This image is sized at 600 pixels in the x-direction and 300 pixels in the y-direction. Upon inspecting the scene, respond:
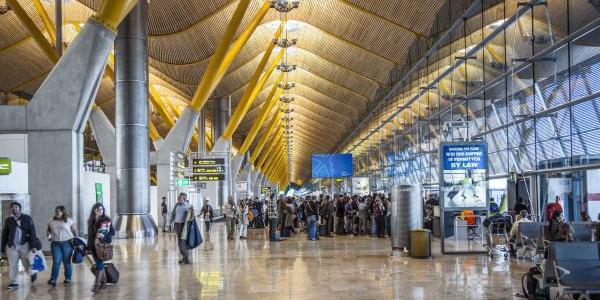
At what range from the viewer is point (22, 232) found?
41.2 feet

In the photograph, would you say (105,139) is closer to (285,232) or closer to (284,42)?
(284,42)

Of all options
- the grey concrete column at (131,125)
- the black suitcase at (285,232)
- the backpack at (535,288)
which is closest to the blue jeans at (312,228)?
the black suitcase at (285,232)

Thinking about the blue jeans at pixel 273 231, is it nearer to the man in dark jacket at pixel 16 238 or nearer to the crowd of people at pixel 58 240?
the crowd of people at pixel 58 240

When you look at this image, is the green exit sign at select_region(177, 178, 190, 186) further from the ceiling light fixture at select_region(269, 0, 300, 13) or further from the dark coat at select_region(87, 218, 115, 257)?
the dark coat at select_region(87, 218, 115, 257)

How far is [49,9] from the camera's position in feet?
124

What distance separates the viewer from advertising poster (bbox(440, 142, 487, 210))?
17703 millimetres

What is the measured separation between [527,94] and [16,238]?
12861 mm

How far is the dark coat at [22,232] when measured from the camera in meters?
12.4

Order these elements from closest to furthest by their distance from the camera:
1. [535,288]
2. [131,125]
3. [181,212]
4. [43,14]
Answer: [535,288] < [181,212] < [131,125] < [43,14]

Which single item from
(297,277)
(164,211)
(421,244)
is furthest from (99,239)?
(164,211)

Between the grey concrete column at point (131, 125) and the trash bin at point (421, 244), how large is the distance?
12880 mm

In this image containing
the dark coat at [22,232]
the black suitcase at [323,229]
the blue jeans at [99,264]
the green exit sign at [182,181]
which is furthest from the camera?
the green exit sign at [182,181]

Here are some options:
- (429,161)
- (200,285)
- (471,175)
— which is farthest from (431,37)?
(200,285)

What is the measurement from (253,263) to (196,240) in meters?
1.42
